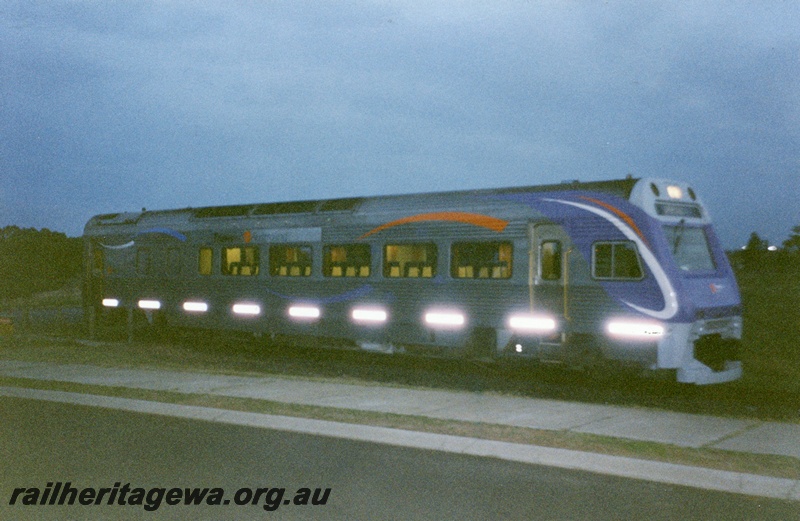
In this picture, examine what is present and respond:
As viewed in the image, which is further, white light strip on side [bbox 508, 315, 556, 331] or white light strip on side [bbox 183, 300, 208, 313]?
white light strip on side [bbox 183, 300, 208, 313]

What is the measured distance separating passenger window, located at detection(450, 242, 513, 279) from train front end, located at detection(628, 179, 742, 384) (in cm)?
259

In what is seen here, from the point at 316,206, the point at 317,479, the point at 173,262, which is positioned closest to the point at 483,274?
the point at 316,206

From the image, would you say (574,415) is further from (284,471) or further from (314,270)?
(314,270)

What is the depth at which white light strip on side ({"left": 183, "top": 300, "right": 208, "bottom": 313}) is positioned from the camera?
22.4 metres

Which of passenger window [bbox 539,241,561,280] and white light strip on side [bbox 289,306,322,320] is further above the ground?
passenger window [bbox 539,241,561,280]

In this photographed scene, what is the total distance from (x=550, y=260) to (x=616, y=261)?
1.37 meters

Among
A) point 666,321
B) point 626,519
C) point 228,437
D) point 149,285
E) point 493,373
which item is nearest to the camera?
point 626,519

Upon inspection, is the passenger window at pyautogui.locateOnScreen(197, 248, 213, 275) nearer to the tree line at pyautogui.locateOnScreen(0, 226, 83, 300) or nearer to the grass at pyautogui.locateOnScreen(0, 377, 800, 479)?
the tree line at pyautogui.locateOnScreen(0, 226, 83, 300)

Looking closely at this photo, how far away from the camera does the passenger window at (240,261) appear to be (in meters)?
21.2

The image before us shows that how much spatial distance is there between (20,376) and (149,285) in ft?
29.0

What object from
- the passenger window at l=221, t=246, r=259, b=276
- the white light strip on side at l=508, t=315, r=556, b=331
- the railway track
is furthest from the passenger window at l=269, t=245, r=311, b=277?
the white light strip on side at l=508, t=315, r=556, b=331

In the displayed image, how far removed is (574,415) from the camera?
11.0 meters

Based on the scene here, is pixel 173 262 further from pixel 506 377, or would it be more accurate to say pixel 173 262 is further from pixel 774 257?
Result: pixel 774 257

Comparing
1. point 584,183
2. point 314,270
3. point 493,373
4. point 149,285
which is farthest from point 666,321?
point 149,285
